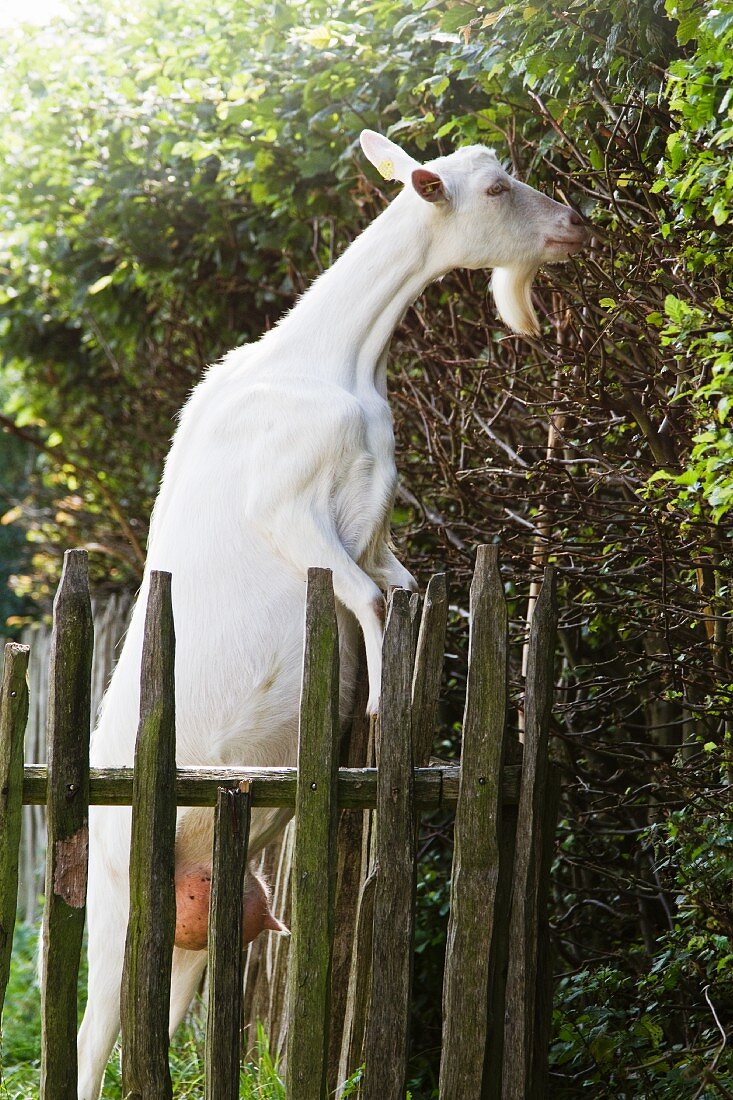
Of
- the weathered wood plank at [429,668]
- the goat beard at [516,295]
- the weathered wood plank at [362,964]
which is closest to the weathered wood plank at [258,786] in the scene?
the weathered wood plank at [429,668]

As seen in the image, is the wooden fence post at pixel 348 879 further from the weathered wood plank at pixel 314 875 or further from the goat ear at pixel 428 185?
the goat ear at pixel 428 185

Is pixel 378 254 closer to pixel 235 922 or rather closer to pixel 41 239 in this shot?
pixel 235 922

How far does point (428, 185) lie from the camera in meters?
2.56

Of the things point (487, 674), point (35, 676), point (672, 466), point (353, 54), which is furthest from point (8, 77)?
point (487, 674)

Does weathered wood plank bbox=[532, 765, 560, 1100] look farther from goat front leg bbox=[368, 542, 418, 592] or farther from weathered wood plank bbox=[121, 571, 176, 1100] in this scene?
weathered wood plank bbox=[121, 571, 176, 1100]

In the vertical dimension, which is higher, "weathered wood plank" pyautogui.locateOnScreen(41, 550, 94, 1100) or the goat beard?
the goat beard

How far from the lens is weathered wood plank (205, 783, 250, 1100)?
2090mm

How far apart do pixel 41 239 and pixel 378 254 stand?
3566mm

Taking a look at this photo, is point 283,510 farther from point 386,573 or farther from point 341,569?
point 386,573

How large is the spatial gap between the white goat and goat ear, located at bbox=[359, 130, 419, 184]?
0.15 metres

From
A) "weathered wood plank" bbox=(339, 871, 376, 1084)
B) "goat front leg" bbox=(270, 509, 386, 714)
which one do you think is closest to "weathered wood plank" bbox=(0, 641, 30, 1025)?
"goat front leg" bbox=(270, 509, 386, 714)

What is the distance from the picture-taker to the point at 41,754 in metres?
6.42

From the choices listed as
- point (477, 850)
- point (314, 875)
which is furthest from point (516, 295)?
point (314, 875)

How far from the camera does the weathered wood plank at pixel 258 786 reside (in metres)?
2.14
